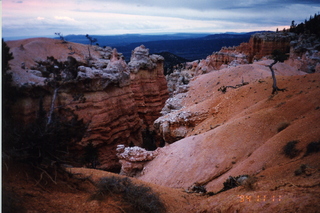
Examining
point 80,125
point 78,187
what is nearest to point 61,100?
point 80,125

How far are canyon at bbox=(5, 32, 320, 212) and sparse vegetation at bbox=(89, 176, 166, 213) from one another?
271 mm

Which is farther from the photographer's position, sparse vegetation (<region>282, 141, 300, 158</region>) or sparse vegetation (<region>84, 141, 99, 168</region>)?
sparse vegetation (<region>84, 141, 99, 168</region>)

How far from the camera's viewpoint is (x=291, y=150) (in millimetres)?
7715

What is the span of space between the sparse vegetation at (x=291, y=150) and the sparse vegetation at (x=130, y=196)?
470cm

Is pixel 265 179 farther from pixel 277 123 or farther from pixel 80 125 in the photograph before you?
pixel 80 125

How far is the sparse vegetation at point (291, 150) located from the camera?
7482mm

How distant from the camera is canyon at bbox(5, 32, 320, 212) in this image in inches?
213

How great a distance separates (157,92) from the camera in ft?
97.6

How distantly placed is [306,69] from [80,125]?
32.8m

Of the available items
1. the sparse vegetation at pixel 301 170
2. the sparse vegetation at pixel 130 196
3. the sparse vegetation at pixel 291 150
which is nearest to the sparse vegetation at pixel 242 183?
the sparse vegetation at pixel 301 170

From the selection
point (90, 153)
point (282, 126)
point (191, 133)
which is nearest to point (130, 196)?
point (282, 126)
